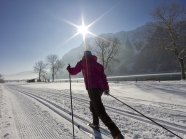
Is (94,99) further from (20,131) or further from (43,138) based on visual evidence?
(20,131)

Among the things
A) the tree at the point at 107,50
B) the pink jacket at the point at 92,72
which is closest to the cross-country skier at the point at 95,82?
the pink jacket at the point at 92,72

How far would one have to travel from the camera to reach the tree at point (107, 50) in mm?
30906

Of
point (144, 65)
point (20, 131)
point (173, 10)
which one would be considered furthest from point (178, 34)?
point (144, 65)

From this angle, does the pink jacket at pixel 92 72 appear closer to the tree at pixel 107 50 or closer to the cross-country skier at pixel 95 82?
the cross-country skier at pixel 95 82

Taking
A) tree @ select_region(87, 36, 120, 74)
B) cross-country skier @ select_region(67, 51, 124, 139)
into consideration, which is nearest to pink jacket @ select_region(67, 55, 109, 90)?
cross-country skier @ select_region(67, 51, 124, 139)

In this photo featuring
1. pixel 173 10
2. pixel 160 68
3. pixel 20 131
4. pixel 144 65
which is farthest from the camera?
pixel 144 65

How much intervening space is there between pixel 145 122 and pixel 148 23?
2058 cm

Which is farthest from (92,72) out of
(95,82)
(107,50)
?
(107,50)

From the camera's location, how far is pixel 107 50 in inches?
1256

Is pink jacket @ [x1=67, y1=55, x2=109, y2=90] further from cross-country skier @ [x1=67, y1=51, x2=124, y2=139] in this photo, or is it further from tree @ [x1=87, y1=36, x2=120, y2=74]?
tree @ [x1=87, y1=36, x2=120, y2=74]

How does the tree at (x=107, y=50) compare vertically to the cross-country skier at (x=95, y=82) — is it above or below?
above

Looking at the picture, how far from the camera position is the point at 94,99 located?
2658 millimetres

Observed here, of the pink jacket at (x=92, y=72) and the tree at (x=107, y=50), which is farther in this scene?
the tree at (x=107, y=50)

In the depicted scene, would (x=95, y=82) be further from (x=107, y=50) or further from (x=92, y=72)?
(x=107, y=50)
